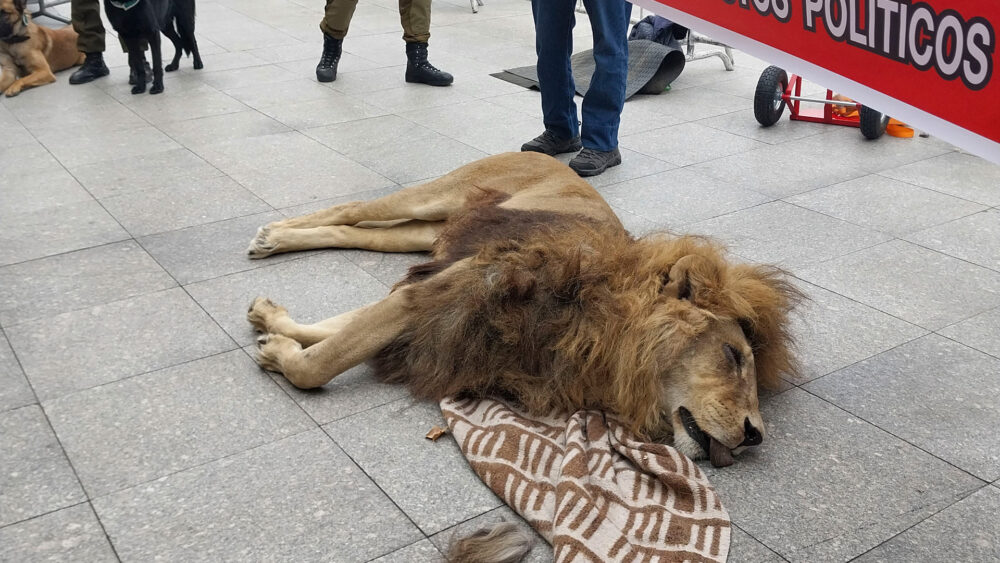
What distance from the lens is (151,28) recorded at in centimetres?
712

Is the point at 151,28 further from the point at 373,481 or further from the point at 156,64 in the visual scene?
the point at 373,481

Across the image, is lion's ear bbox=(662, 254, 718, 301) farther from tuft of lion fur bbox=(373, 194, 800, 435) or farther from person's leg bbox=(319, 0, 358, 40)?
person's leg bbox=(319, 0, 358, 40)

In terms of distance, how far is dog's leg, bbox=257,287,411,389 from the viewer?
3166mm

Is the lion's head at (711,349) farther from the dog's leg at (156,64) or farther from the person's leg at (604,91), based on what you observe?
the dog's leg at (156,64)

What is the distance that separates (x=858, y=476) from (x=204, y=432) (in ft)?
6.46

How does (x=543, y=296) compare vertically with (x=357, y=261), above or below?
above

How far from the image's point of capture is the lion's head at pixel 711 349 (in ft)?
9.11

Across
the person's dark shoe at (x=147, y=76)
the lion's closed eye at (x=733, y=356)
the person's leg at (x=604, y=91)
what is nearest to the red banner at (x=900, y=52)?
the lion's closed eye at (x=733, y=356)

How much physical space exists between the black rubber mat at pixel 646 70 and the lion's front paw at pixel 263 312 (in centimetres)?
407

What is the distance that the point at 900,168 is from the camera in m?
Answer: 5.78

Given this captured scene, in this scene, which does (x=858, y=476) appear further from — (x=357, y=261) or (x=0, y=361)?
(x=0, y=361)

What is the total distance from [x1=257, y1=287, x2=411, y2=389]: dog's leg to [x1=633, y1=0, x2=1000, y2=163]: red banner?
1.40 m

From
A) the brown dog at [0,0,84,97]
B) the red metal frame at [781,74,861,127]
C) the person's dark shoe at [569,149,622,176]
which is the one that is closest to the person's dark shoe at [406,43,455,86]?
the person's dark shoe at [569,149,622,176]

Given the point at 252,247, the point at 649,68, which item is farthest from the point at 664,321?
the point at 649,68
